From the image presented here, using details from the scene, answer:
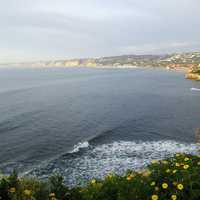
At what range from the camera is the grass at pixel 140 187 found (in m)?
6.79

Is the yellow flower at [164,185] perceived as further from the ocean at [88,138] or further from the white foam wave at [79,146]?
the white foam wave at [79,146]

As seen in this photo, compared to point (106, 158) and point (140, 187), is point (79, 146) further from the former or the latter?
point (140, 187)

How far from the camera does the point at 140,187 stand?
7117mm

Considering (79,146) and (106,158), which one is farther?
(79,146)

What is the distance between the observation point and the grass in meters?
6.79

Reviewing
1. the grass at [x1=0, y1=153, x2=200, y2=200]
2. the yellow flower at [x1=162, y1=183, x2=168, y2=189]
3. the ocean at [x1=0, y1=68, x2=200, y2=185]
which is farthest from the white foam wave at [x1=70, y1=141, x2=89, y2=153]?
the yellow flower at [x1=162, y1=183, x2=168, y2=189]

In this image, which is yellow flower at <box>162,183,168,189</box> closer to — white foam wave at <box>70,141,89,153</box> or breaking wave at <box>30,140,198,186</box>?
breaking wave at <box>30,140,198,186</box>

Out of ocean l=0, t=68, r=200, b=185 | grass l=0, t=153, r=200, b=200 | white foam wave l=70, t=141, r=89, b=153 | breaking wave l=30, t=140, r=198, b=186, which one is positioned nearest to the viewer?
grass l=0, t=153, r=200, b=200

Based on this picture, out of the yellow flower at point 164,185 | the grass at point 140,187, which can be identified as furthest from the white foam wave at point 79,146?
the yellow flower at point 164,185

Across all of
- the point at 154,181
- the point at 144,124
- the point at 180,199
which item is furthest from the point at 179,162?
the point at 144,124

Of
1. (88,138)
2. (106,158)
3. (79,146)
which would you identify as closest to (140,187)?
(106,158)

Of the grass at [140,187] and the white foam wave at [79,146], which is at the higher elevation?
the grass at [140,187]

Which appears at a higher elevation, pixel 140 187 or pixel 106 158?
pixel 140 187

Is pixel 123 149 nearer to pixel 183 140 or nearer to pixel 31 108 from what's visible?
pixel 183 140
